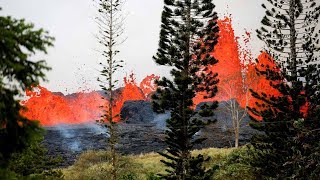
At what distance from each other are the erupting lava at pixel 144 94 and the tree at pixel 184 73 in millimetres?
2012

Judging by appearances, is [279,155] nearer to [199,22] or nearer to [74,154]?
[199,22]

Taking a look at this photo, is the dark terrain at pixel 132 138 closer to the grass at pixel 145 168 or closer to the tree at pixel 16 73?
the grass at pixel 145 168

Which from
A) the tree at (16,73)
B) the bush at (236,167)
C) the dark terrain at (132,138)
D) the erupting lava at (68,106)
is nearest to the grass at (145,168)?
the bush at (236,167)

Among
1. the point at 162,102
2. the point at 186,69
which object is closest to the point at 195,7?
the point at 186,69

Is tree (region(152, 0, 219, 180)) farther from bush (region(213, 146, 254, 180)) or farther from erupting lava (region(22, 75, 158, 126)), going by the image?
erupting lava (region(22, 75, 158, 126))

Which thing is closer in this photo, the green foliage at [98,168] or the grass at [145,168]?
the grass at [145,168]

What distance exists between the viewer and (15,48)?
4980 millimetres

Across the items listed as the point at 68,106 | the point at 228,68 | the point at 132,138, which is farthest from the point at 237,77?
the point at 68,106

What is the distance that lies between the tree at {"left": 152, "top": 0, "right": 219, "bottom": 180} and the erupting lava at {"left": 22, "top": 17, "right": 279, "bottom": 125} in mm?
2012

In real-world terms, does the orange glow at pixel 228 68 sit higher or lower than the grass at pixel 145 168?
higher

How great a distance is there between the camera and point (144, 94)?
103312 mm

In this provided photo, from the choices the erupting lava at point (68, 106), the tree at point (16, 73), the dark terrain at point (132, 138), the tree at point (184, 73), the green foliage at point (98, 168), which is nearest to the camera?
the tree at point (16, 73)

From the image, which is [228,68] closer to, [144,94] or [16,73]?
[16,73]

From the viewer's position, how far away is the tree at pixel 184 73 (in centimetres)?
2036
